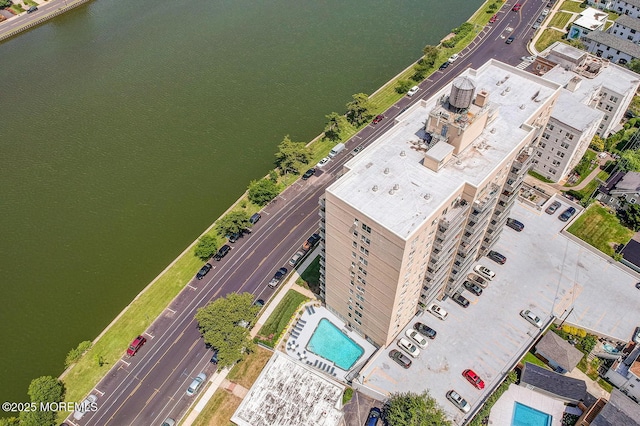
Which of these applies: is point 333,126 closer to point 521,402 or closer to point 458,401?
point 458,401

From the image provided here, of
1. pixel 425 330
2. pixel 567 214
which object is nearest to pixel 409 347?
pixel 425 330

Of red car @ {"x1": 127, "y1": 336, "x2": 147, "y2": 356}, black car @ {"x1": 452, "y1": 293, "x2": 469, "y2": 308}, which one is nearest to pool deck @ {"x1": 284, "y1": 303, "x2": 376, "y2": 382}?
black car @ {"x1": 452, "y1": 293, "x2": 469, "y2": 308}

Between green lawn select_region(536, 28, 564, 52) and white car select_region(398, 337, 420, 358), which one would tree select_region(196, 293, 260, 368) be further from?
green lawn select_region(536, 28, 564, 52)

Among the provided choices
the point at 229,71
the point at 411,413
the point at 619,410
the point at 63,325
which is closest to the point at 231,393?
the point at 411,413

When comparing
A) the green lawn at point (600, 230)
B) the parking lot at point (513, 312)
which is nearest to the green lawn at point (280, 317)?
the parking lot at point (513, 312)

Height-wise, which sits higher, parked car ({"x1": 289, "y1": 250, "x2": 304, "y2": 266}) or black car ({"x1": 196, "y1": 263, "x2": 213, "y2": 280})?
parked car ({"x1": 289, "y1": 250, "x2": 304, "y2": 266})

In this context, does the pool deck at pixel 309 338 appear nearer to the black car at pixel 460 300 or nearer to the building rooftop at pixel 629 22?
the black car at pixel 460 300
